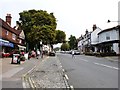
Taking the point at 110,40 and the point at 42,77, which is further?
the point at 110,40

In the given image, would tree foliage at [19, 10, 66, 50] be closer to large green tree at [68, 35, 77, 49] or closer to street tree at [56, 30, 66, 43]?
street tree at [56, 30, 66, 43]

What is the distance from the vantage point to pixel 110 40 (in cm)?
7875

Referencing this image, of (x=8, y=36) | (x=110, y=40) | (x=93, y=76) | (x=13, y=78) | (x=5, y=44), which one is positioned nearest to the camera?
(x=13, y=78)

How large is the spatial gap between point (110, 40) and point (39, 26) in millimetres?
21333

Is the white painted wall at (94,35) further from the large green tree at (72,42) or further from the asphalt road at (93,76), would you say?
the asphalt road at (93,76)

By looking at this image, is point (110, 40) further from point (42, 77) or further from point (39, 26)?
point (42, 77)

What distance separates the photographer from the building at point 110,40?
73.4 m

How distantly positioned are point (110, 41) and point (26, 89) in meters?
67.6

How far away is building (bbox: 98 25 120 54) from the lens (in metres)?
73.4

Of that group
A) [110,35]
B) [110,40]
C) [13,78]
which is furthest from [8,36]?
[13,78]

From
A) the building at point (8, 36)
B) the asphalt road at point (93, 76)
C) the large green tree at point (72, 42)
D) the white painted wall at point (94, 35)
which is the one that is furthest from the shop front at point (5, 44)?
the large green tree at point (72, 42)

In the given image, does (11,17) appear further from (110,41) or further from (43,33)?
(110,41)

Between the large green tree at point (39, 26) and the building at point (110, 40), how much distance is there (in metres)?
15.4

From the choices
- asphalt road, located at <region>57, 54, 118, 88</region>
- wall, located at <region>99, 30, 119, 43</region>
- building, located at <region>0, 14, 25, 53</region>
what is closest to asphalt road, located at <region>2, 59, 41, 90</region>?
asphalt road, located at <region>57, 54, 118, 88</region>
